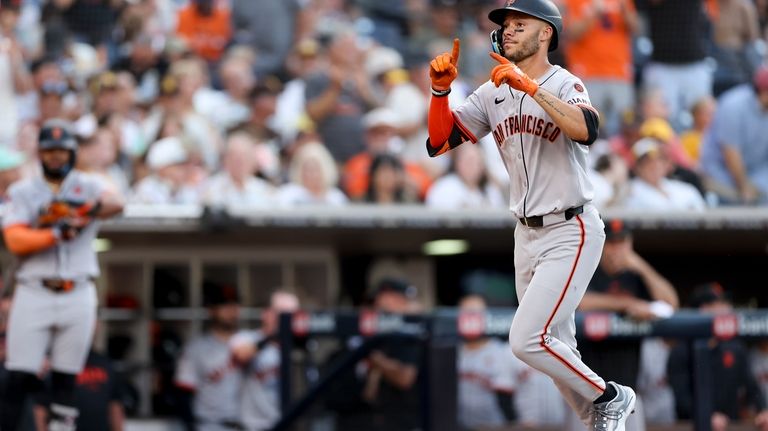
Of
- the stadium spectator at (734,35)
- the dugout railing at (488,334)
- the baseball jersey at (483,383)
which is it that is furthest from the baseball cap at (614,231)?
the stadium spectator at (734,35)

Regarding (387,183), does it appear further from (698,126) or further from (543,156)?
(543,156)

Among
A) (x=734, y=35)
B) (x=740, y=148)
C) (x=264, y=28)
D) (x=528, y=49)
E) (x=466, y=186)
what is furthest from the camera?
(x=734, y=35)

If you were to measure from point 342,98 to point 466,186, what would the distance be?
4.93 ft

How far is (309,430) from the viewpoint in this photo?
728cm

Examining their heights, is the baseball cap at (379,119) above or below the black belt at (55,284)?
above

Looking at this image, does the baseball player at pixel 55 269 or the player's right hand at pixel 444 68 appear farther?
the baseball player at pixel 55 269

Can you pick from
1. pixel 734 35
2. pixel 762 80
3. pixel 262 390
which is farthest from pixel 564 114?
pixel 734 35

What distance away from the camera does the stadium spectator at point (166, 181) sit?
9273 millimetres

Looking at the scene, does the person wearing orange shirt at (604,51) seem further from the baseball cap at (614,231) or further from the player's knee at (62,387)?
the player's knee at (62,387)

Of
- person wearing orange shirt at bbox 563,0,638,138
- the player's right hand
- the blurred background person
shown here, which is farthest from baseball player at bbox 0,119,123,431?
person wearing orange shirt at bbox 563,0,638,138

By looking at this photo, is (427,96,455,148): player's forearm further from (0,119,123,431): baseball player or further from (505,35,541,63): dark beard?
(0,119,123,431): baseball player

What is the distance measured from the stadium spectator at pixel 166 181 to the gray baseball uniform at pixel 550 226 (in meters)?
4.69

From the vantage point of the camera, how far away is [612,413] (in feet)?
16.3

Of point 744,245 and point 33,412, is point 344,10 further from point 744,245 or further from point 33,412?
point 33,412
